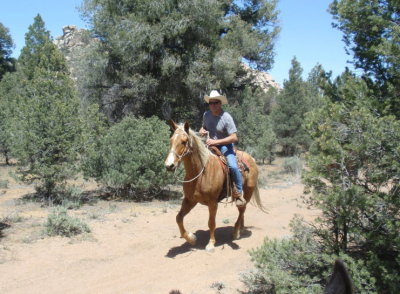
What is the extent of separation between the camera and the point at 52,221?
7.23m

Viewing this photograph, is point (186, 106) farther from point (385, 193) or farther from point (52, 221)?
point (385, 193)

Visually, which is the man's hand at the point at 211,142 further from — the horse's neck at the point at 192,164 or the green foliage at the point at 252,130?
the green foliage at the point at 252,130

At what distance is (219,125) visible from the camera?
657 cm

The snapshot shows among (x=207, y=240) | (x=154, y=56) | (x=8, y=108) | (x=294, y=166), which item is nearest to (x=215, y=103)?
(x=207, y=240)

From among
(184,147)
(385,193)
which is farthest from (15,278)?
(385,193)

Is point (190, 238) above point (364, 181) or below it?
below

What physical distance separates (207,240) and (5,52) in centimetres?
5513

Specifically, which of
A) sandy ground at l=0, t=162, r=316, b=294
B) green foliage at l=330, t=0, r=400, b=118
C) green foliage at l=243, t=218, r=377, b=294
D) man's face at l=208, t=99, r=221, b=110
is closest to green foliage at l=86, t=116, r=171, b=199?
sandy ground at l=0, t=162, r=316, b=294

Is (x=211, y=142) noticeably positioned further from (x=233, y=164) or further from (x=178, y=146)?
(x=178, y=146)

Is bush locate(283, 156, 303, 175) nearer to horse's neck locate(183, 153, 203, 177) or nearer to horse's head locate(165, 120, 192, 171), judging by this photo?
horse's neck locate(183, 153, 203, 177)

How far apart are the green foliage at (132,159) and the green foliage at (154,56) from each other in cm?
452

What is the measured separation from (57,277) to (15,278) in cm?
61

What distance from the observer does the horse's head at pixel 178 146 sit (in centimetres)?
539

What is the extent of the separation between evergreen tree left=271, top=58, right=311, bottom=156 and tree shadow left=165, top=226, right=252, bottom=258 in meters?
23.7
